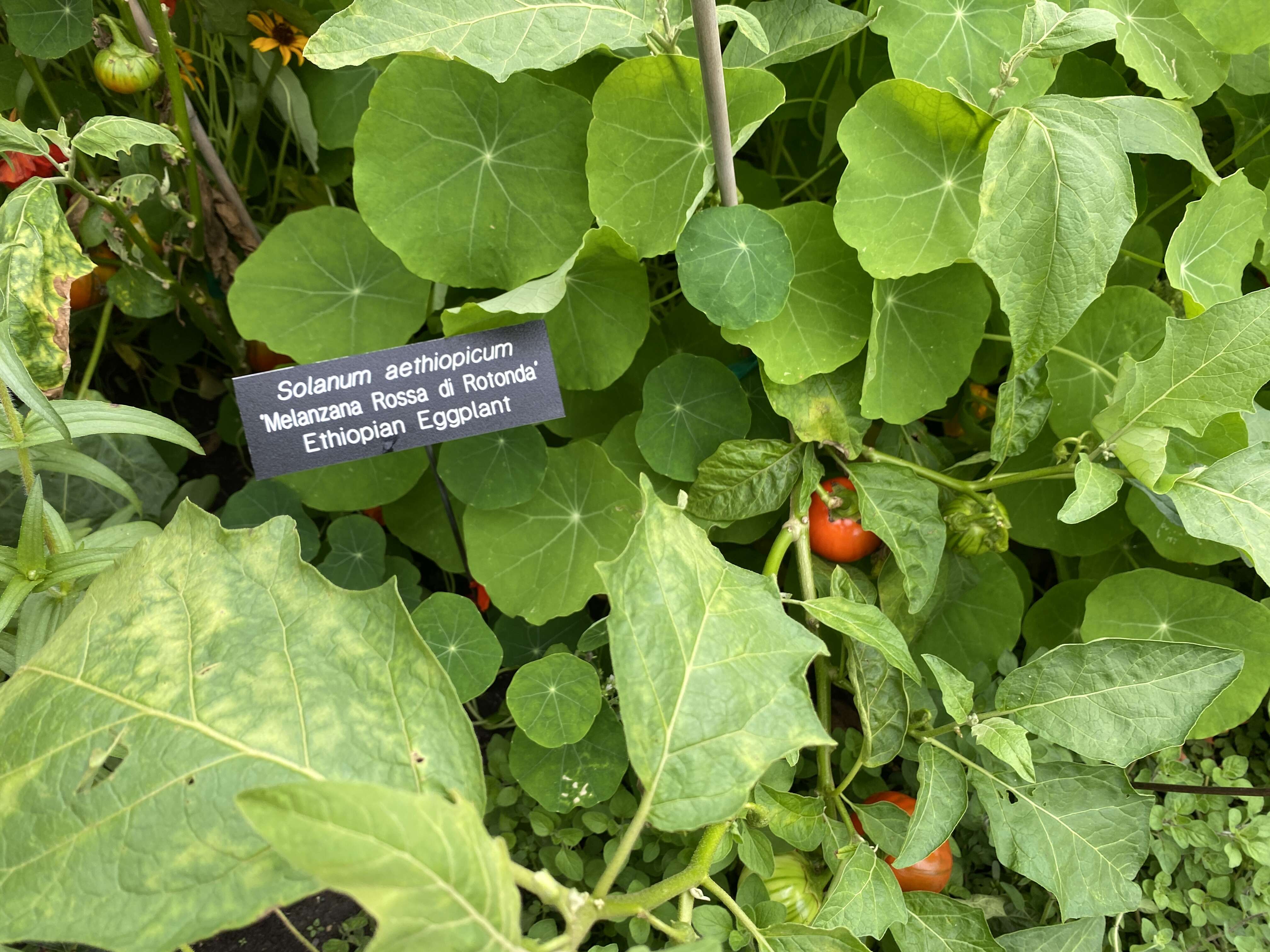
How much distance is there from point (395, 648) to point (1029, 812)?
74 cm

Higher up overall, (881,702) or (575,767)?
(881,702)

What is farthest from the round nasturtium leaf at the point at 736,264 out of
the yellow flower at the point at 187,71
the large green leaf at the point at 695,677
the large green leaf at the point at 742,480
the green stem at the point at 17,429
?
the yellow flower at the point at 187,71

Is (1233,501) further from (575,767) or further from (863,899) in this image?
(575,767)

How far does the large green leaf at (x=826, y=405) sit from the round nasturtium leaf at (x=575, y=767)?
46cm

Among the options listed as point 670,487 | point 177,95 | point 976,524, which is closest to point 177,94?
point 177,95

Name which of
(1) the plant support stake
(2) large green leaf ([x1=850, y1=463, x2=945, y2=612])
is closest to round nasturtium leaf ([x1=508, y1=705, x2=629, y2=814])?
(2) large green leaf ([x1=850, y1=463, x2=945, y2=612])

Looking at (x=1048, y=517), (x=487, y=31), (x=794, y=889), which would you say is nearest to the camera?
(x=487, y=31)

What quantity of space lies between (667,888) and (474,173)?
0.92 meters

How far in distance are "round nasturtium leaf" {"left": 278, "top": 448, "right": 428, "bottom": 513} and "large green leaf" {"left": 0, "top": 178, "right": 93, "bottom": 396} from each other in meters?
0.38

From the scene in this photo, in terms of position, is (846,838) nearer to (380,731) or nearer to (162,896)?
(380,731)

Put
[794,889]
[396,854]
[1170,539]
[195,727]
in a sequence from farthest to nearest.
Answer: [1170,539] → [794,889] → [195,727] → [396,854]

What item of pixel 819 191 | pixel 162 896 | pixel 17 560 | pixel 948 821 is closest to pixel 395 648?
Answer: pixel 162 896

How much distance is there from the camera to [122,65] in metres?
1.10

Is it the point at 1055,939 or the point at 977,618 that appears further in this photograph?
the point at 977,618
